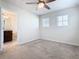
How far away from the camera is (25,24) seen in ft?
17.6

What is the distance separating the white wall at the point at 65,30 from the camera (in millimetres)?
4676

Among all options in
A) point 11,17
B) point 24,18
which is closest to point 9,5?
point 24,18

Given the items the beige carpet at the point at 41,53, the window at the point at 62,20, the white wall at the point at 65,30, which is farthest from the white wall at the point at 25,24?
the window at the point at 62,20

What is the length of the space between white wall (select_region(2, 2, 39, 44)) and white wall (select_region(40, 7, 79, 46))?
102cm

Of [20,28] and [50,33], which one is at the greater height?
[20,28]

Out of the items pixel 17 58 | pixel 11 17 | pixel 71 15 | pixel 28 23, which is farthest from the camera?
pixel 11 17

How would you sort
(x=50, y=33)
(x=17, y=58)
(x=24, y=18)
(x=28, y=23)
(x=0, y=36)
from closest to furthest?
(x=17, y=58)
(x=0, y=36)
(x=24, y=18)
(x=28, y=23)
(x=50, y=33)

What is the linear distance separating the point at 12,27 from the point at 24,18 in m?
2.29

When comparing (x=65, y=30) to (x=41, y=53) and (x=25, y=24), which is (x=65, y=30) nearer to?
(x=41, y=53)

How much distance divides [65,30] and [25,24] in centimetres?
286

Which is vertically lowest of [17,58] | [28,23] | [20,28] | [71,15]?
[17,58]

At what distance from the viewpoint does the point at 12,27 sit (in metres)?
6.92

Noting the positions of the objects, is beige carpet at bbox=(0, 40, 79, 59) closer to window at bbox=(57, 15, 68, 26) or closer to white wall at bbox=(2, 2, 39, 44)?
white wall at bbox=(2, 2, 39, 44)

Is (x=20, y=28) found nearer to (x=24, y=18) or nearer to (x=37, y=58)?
(x=24, y=18)
